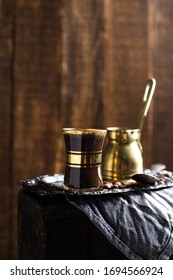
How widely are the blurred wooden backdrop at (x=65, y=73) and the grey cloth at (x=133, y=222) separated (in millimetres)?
744

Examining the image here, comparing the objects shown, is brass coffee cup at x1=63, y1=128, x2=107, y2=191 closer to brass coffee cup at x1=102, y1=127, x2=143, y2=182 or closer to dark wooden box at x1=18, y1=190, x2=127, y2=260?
dark wooden box at x1=18, y1=190, x2=127, y2=260

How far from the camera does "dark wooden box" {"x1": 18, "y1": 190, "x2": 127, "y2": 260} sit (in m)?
0.81

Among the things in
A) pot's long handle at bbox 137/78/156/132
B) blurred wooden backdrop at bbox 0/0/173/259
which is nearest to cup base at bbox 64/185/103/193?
pot's long handle at bbox 137/78/156/132

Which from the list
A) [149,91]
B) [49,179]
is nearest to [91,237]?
[49,179]

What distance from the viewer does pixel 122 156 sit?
1.00m

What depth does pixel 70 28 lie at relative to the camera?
1554 mm

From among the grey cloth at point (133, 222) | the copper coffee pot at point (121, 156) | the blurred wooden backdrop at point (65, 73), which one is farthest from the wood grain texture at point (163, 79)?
the grey cloth at point (133, 222)

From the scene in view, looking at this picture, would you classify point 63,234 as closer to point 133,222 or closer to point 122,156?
point 133,222

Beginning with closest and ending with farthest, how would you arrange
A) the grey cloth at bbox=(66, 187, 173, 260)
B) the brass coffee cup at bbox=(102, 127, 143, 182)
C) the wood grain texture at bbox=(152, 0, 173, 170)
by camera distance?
1. the grey cloth at bbox=(66, 187, 173, 260)
2. the brass coffee cup at bbox=(102, 127, 143, 182)
3. the wood grain texture at bbox=(152, 0, 173, 170)

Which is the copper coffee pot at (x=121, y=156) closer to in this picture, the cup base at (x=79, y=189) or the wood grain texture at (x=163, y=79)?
the cup base at (x=79, y=189)

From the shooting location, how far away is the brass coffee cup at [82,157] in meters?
0.83

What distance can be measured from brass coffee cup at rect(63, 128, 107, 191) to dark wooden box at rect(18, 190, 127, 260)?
0.15 feet
